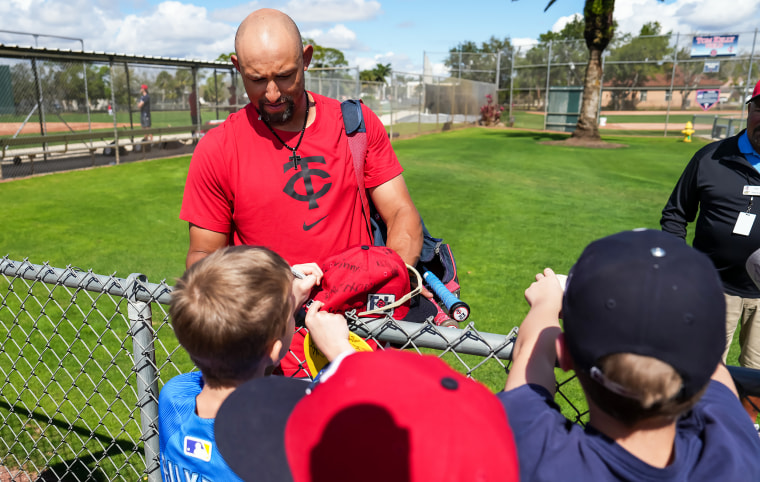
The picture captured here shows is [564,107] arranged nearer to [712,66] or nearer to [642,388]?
[712,66]

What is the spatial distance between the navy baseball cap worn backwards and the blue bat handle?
108 centimetres

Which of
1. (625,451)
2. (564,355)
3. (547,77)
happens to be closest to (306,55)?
(564,355)

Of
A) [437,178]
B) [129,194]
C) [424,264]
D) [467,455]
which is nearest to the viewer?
[467,455]

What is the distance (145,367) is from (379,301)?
3.25 ft

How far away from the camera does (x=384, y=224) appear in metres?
2.65

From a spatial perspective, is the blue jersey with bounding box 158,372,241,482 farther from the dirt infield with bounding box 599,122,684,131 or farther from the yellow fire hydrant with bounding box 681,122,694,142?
the dirt infield with bounding box 599,122,684,131

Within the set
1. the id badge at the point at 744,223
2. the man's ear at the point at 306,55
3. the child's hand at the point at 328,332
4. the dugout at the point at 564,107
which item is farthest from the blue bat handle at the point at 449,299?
the dugout at the point at 564,107

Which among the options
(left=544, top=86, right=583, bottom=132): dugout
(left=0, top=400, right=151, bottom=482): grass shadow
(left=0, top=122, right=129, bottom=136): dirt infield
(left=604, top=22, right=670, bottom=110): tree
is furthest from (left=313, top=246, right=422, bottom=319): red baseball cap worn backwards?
(left=604, top=22, right=670, bottom=110): tree

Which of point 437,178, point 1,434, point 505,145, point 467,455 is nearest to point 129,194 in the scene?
point 437,178

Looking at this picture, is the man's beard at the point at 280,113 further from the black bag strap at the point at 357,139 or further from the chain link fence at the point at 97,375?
the chain link fence at the point at 97,375

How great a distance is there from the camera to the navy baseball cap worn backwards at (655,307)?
3.31ft

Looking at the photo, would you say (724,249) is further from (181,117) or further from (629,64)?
(629,64)

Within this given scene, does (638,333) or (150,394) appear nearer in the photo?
(638,333)

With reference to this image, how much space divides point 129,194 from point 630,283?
1191cm
